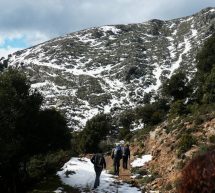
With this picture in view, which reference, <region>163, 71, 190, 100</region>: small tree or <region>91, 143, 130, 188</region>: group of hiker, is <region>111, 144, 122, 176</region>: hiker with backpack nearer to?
<region>91, 143, 130, 188</region>: group of hiker

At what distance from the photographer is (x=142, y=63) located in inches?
7333

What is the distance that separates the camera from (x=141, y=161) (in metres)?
35.4

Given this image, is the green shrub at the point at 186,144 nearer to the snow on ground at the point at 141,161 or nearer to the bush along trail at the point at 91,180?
the bush along trail at the point at 91,180

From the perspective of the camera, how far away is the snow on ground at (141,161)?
34388 millimetres

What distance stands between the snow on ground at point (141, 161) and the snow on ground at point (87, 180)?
386 cm

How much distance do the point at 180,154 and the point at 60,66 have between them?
552ft

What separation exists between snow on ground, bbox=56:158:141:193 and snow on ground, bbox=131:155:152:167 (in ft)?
12.7

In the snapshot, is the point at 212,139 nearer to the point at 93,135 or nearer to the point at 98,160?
the point at 98,160

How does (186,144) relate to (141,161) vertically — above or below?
above

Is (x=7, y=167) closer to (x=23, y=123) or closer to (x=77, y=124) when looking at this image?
(x=23, y=123)

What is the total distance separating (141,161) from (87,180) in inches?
355

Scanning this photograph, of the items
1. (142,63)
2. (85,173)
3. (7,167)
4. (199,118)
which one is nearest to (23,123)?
(7,167)

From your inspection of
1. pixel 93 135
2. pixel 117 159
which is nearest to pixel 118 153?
pixel 117 159

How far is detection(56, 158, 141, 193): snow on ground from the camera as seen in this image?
994 inches
